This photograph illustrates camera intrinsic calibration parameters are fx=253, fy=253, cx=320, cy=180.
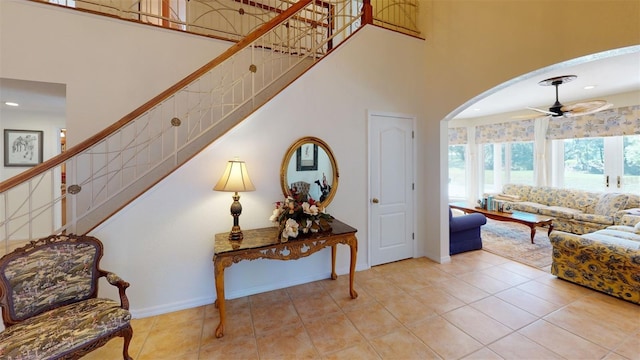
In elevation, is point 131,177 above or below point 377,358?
above

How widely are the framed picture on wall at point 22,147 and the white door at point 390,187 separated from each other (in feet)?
18.1

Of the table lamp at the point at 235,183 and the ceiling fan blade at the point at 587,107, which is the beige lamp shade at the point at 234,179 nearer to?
the table lamp at the point at 235,183

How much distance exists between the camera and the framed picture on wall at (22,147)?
4.12 meters

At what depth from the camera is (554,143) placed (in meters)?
5.82

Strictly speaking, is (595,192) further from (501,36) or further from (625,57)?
(501,36)

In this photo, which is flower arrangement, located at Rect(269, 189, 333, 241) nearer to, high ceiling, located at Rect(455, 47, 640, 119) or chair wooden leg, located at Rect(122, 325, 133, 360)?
chair wooden leg, located at Rect(122, 325, 133, 360)

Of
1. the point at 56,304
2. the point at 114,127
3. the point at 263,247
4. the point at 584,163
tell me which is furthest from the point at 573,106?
the point at 56,304

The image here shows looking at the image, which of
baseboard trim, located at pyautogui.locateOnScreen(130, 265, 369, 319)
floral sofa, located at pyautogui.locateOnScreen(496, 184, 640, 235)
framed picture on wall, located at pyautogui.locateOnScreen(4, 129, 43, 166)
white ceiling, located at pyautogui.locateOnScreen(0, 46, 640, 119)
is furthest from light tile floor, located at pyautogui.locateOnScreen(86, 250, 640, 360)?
framed picture on wall, located at pyautogui.locateOnScreen(4, 129, 43, 166)

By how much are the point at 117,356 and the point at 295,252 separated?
154 centimetres

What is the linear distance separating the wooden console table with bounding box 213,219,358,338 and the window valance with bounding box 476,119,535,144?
6.06m

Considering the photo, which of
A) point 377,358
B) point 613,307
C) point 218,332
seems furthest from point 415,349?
point 613,307

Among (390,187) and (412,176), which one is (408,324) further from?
(412,176)

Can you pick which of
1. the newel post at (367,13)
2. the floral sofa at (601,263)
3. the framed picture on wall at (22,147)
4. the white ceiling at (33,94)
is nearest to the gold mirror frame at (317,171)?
the newel post at (367,13)

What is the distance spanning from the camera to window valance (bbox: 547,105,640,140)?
182 inches
